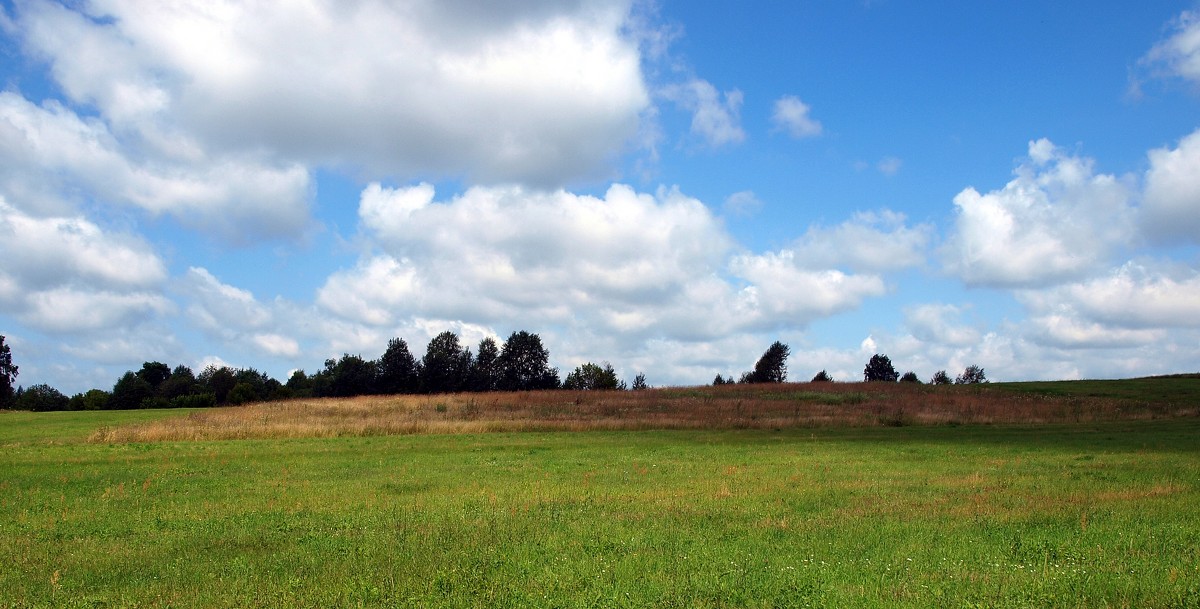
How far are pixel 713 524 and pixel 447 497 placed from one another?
668 cm

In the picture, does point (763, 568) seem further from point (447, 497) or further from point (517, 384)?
point (517, 384)

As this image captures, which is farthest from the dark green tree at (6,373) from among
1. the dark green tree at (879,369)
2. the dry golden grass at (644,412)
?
the dark green tree at (879,369)

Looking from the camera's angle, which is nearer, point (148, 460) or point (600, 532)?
point (600, 532)

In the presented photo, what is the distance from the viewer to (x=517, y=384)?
138 m

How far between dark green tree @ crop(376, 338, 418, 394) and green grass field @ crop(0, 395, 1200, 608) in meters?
111

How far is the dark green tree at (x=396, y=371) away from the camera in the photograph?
5364 inches

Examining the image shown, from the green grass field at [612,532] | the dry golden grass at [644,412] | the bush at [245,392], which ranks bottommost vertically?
the green grass field at [612,532]

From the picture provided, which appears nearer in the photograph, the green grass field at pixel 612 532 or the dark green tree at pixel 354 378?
the green grass field at pixel 612 532

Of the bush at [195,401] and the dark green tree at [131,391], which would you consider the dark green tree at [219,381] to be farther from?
the bush at [195,401]

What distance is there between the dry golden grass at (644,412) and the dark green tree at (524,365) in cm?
6043

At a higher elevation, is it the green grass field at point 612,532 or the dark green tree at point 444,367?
the dark green tree at point 444,367

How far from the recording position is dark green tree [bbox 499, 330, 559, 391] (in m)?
138

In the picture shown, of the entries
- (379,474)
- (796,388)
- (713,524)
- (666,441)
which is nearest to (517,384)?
(796,388)

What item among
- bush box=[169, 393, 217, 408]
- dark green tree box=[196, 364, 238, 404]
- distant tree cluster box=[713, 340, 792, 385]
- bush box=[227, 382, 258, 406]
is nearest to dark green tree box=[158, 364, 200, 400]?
dark green tree box=[196, 364, 238, 404]
